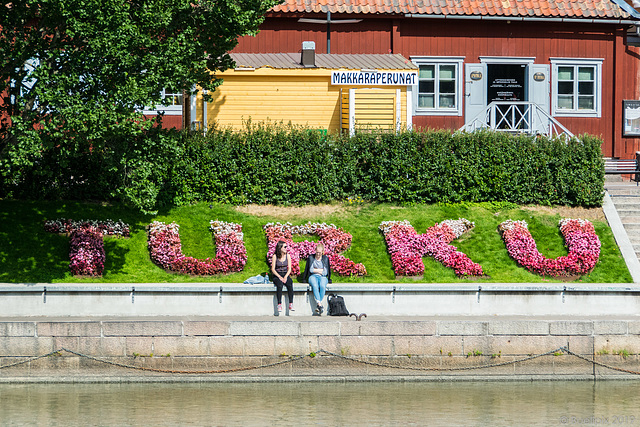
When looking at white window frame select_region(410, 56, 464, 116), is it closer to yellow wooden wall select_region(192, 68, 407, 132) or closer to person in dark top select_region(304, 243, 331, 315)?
yellow wooden wall select_region(192, 68, 407, 132)

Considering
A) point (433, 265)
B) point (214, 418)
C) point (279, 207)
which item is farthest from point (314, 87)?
point (214, 418)

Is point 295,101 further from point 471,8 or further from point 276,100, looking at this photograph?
point 471,8

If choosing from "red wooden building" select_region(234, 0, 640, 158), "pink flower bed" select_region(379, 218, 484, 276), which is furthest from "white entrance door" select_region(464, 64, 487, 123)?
"pink flower bed" select_region(379, 218, 484, 276)

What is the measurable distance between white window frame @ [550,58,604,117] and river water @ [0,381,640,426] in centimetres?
1503

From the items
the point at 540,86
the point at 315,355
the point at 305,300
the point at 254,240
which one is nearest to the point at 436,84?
the point at 540,86

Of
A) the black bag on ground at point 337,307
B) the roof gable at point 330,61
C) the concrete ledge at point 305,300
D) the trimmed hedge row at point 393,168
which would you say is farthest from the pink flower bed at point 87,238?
the roof gable at point 330,61

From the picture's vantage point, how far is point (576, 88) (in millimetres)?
28859

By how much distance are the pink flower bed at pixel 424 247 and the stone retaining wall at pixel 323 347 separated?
310 centimetres

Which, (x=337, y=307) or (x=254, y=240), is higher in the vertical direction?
(x=254, y=240)

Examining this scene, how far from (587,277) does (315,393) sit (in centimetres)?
773

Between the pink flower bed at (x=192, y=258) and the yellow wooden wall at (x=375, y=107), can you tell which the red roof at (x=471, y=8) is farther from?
the pink flower bed at (x=192, y=258)

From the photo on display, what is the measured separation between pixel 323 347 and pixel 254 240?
194 inches

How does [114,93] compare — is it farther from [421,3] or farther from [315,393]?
[421,3]

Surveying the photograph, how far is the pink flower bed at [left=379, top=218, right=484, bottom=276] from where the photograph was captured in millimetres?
18688
